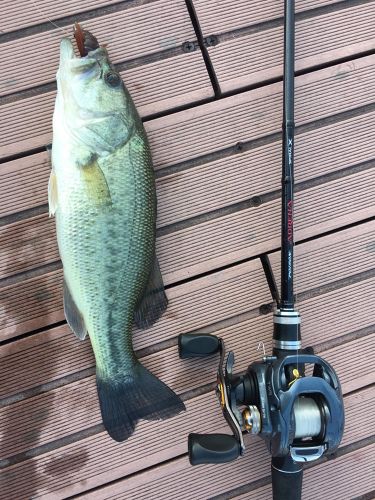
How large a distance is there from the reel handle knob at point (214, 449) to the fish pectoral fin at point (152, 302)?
1.33 ft

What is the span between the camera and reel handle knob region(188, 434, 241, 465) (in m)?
1.42

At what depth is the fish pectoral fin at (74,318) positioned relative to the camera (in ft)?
5.20

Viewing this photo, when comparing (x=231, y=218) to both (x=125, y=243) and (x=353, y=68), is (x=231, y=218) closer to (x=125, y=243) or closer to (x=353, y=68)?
(x=125, y=243)

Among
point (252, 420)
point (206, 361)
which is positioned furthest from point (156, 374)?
point (252, 420)

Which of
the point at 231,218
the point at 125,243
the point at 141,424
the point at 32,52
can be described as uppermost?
the point at 32,52

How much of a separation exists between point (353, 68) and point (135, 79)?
0.78 meters

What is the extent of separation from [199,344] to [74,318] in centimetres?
40

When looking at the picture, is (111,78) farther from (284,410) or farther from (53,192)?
(284,410)

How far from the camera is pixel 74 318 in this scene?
1.59 meters

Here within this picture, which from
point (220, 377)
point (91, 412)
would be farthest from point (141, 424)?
point (220, 377)

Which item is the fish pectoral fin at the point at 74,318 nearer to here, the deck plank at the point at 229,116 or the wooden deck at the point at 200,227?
the wooden deck at the point at 200,227

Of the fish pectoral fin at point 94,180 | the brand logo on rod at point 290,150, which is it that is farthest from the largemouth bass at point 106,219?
the brand logo on rod at point 290,150

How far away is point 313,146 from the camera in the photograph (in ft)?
6.01

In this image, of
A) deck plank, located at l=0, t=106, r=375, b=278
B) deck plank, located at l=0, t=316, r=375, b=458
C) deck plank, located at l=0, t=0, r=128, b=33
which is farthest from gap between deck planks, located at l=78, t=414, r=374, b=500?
deck plank, located at l=0, t=0, r=128, b=33
